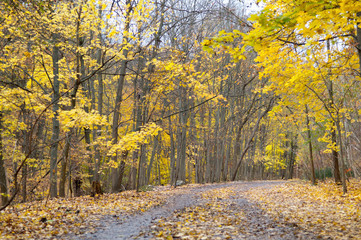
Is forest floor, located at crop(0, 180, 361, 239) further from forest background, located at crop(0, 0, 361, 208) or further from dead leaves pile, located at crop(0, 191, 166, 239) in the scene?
forest background, located at crop(0, 0, 361, 208)

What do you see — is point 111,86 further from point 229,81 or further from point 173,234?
point 173,234

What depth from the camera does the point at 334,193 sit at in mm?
9562

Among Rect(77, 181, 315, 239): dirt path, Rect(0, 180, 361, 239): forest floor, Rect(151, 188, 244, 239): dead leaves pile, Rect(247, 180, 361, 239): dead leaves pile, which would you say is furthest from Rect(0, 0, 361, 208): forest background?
Rect(151, 188, 244, 239): dead leaves pile

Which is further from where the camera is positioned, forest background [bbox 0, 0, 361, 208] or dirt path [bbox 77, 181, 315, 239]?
dirt path [bbox 77, 181, 315, 239]

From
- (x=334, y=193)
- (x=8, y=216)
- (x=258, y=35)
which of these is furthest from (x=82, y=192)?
(x=258, y=35)

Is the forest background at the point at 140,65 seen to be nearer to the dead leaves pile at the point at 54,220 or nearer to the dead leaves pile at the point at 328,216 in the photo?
the dead leaves pile at the point at 54,220

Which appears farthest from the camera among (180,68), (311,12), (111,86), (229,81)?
(111,86)

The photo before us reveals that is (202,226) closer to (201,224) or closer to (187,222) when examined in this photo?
(201,224)

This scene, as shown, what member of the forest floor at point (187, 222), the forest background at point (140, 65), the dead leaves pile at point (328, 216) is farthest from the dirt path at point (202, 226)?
the forest background at point (140, 65)

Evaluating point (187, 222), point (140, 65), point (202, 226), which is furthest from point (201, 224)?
point (140, 65)

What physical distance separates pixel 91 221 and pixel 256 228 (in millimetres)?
3508

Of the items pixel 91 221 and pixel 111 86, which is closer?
pixel 91 221

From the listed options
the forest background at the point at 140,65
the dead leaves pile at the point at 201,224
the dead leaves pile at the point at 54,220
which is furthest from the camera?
the dead leaves pile at the point at 54,220

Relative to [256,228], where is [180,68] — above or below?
above
